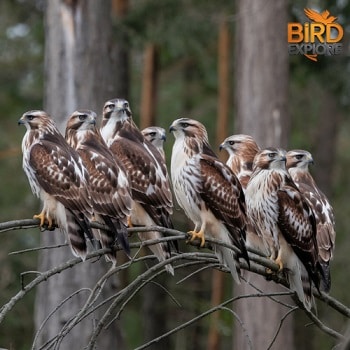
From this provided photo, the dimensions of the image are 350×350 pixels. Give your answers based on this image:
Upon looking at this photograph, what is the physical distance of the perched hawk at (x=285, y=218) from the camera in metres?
7.45

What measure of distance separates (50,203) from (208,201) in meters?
1.03

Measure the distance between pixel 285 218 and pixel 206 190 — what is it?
55 centimetres

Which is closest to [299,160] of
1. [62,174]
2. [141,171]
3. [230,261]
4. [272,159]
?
[272,159]

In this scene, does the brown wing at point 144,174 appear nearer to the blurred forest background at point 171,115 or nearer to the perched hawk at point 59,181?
the perched hawk at point 59,181

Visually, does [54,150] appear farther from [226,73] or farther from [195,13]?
[226,73]

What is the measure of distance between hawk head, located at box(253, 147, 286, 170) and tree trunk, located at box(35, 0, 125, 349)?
4596 millimetres

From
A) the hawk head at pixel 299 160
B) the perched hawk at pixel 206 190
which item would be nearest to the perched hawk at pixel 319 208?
the hawk head at pixel 299 160

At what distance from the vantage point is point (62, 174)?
7199 mm

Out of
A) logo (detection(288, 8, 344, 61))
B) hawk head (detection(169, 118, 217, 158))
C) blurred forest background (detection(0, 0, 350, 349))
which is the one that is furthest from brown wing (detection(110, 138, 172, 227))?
blurred forest background (detection(0, 0, 350, 349))

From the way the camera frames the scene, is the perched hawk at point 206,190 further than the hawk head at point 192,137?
No

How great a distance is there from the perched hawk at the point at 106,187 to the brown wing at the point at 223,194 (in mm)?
563

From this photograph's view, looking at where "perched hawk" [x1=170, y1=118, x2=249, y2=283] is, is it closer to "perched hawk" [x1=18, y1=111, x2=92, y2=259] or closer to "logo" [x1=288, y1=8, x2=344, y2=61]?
"perched hawk" [x1=18, y1=111, x2=92, y2=259]

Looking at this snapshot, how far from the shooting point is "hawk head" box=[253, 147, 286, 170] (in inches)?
296

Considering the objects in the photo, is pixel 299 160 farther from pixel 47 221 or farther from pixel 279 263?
pixel 47 221
